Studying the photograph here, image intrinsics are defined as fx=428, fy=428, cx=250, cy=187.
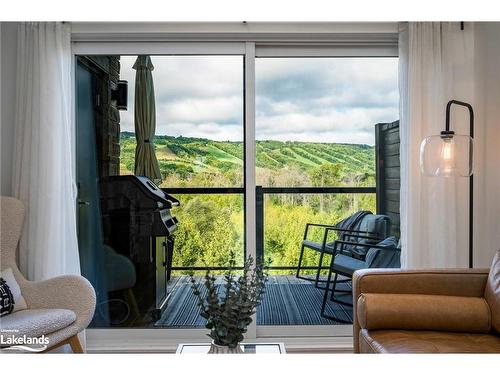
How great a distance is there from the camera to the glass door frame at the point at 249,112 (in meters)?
2.86

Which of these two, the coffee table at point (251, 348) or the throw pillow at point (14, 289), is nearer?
the coffee table at point (251, 348)

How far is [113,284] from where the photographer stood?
2994 mm

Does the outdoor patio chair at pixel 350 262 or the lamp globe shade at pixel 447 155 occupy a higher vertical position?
the lamp globe shade at pixel 447 155

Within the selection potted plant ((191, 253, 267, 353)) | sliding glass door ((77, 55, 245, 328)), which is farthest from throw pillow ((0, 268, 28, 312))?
potted plant ((191, 253, 267, 353))

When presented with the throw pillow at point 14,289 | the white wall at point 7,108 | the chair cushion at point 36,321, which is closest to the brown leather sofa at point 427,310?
the chair cushion at point 36,321

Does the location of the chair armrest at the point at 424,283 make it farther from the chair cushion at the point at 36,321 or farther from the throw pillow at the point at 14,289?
the throw pillow at the point at 14,289

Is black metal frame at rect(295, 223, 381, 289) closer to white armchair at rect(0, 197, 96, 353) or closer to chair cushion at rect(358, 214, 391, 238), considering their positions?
chair cushion at rect(358, 214, 391, 238)

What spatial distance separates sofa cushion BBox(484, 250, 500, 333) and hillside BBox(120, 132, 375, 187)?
45.2 inches

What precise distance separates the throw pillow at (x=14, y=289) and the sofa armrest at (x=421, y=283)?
6.05 ft

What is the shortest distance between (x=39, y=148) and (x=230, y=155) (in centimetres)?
121

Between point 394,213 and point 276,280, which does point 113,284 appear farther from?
point 394,213

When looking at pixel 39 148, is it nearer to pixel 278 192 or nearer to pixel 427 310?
pixel 278 192

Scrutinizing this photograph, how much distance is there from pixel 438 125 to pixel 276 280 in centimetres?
149
